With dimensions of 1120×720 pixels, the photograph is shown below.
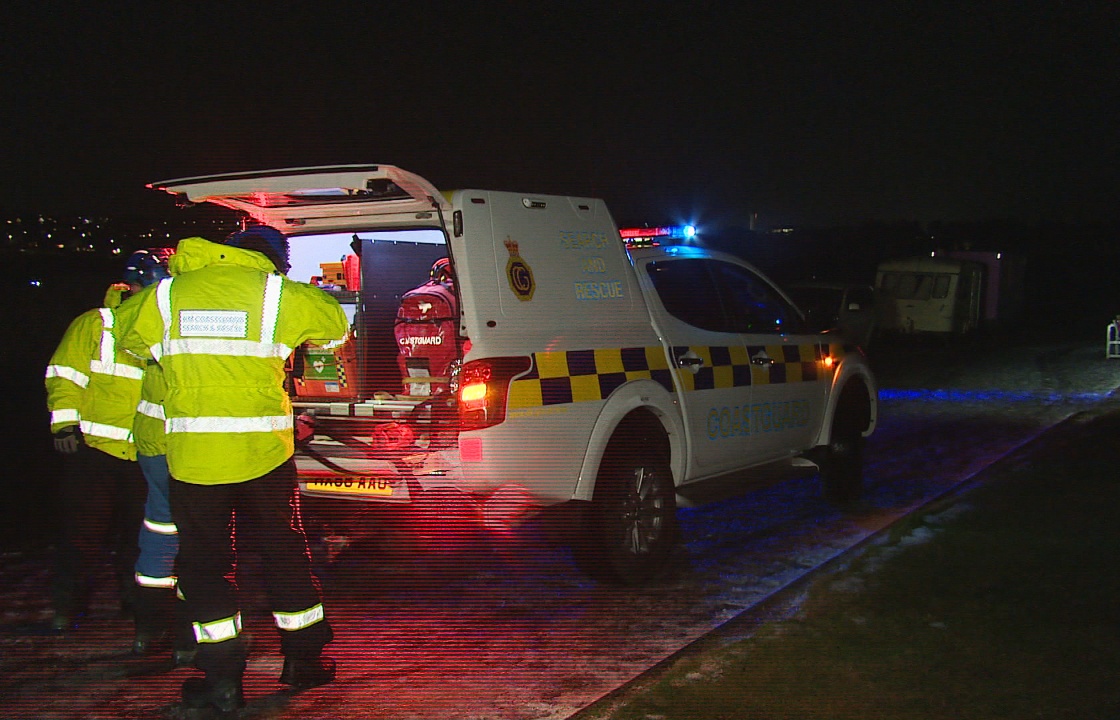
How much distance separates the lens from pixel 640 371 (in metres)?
4.73

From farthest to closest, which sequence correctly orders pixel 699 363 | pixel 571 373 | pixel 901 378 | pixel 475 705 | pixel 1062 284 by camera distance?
1. pixel 1062 284
2. pixel 901 378
3. pixel 699 363
4. pixel 571 373
5. pixel 475 705

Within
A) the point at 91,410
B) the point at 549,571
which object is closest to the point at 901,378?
the point at 549,571

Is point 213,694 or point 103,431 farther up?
point 103,431

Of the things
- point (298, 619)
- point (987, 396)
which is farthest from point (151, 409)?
point (987, 396)

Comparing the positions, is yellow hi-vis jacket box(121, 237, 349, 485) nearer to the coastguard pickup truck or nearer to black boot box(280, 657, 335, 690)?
the coastguard pickup truck

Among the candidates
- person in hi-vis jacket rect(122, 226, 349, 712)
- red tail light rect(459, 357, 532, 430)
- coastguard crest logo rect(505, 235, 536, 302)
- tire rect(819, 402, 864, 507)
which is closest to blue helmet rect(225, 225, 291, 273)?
person in hi-vis jacket rect(122, 226, 349, 712)

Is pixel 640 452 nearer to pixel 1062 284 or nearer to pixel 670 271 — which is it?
pixel 670 271

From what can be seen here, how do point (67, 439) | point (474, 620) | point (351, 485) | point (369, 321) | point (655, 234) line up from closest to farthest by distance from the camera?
point (67, 439), point (351, 485), point (474, 620), point (369, 321), point (655, 234)

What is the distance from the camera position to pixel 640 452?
15.6ft

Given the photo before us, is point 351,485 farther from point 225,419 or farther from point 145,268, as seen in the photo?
point 145,268

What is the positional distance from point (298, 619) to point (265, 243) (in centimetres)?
136

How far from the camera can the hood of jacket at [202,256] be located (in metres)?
3.35

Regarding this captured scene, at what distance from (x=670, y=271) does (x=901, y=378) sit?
10.9 m

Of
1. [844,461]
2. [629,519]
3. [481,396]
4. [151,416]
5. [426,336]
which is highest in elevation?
[426,336]
